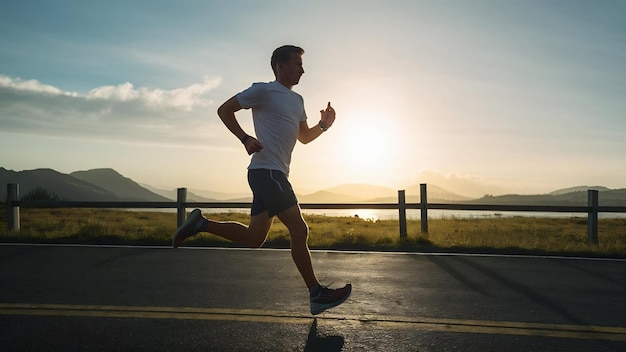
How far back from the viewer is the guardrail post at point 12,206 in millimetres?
13039

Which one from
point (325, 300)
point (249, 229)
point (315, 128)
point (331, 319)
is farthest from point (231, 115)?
point (331, 319)

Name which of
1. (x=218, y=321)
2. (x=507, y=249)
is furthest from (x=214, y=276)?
(x=507, y=249)

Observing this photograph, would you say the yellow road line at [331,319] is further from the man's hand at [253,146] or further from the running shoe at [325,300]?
the man's hand at [253,146]

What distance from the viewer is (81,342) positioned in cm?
384

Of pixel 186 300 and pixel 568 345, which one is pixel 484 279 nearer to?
pixel 568 345

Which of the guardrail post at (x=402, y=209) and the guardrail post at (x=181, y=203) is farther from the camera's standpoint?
the guardrail post at (x=181, y=203)

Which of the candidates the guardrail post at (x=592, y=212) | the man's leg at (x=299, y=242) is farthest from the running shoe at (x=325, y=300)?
the guardrail post at (x=592, y=212)

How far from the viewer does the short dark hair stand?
495 cm

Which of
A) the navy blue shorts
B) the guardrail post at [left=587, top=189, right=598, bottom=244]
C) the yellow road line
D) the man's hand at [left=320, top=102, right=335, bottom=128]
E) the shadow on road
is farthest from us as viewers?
the guardrail post at [left=587, top=189, right=598, bottom=244]

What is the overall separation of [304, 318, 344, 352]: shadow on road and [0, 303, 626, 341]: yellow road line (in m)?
0.41

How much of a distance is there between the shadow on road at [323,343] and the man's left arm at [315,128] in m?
1.99

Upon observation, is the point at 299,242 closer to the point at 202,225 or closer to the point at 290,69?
the point at 202,225

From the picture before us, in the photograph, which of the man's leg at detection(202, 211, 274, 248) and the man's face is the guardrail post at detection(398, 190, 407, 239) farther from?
the man's face

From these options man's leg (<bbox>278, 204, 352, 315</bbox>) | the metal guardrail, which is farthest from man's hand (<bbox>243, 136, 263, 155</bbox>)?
the metal guardrail
